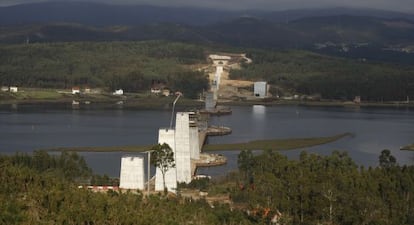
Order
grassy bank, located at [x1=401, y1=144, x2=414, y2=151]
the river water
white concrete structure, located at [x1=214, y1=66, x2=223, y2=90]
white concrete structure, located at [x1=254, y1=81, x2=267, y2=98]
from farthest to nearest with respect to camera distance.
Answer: white concrete structure, located at [x1=214, y1=66, x2=223, y2=90] < white concrete structure, located at [x1=254, y1=81, x2=267, y2=98] < grassy bank, located at [x1=401, y1=144, x2=414, y2=151] < the river water

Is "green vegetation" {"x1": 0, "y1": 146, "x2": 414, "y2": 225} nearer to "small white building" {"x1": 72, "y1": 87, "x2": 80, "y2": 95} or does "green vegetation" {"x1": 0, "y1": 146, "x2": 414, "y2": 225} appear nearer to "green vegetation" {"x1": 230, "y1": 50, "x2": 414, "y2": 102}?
"small white building" {"x1": 72, "y1": 87, "x2": 80, "y2": 95}

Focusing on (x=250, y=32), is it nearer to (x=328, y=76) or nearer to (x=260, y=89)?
(x=328, y=76)

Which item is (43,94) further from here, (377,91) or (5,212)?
(5,212)

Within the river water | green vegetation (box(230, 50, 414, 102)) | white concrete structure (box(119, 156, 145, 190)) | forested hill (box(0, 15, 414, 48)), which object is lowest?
the river water

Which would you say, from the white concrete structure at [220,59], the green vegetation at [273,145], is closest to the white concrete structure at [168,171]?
the green vegetation at [273,145]

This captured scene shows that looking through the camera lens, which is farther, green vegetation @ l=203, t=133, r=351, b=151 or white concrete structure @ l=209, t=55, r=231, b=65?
white concrete structure @ l=209, t=55, r=231, b=65

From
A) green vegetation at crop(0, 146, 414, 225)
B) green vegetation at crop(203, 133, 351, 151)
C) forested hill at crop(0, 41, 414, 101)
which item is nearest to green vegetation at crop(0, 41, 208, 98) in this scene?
forested hill at crop(0, 41, 414, 101)
